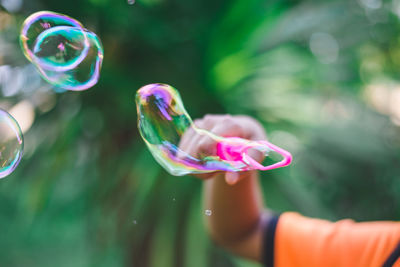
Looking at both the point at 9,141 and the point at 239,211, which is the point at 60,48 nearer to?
the point at 9,141

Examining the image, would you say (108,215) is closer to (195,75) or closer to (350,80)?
(195,75)

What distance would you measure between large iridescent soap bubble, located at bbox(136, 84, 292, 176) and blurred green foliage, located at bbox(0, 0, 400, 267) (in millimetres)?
1027

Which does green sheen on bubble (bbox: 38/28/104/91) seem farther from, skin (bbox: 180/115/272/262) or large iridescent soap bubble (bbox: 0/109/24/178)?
skin (bbox: 180/115/272/262)

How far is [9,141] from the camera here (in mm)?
754

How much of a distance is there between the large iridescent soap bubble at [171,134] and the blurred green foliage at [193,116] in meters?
1.03

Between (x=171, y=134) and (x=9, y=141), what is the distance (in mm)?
367

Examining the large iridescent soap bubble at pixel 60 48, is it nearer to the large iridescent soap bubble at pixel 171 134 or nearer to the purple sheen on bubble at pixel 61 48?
the purple sheen on bubble at pixel 61 48

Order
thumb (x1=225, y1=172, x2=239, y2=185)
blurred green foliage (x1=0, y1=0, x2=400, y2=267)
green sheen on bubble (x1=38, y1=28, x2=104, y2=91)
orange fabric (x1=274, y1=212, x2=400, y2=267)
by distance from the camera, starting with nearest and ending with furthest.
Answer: thumb (x1=225, y1=172, x2=239, y2=185)
orange fabric (x1=274, y1=212, x2=400, y2=267)
green sheen on bubble (x1=38, y1=28, x2=104, y2=91)
blurred green foliage (x1=0, y1=0, x2=400, y2=267)

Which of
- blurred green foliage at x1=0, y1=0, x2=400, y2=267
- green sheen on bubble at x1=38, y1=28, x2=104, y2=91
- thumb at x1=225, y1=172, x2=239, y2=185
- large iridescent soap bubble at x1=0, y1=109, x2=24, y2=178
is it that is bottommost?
blurred green foliage at x1=0, y1=0, x2=400, y2=267

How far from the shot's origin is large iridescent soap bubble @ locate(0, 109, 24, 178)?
744 millimetres

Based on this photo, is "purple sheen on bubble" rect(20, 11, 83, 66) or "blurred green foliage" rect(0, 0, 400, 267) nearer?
"purple sheen on bubble" rect(20, 11, 83, 66)

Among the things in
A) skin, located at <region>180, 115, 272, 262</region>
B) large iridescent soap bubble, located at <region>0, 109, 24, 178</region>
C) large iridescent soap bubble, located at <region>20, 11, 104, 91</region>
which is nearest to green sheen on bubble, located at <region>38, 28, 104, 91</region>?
large iridescent soap bubble, located at <region>20, 11, 104, 91</region>

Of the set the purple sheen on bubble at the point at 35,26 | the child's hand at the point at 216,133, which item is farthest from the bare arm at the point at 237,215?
the purple sheen on bubble at the point at 35,26

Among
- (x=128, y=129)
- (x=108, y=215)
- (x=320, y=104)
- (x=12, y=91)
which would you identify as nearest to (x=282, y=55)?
(x=320, y=104)
